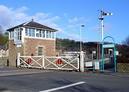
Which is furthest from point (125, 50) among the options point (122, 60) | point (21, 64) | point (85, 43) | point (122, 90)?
point (85, 43)

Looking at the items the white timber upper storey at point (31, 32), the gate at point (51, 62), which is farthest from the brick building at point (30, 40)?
the gate at point (51, 62)

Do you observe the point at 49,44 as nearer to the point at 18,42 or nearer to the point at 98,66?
the point at 18,42

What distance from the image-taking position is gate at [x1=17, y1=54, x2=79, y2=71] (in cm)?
2926

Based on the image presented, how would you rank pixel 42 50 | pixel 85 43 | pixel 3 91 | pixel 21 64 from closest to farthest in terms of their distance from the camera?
pixel 3 91, pixel 21 64, pixel 42 50, pixel 85 43

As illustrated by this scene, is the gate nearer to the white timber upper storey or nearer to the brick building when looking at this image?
the brick building

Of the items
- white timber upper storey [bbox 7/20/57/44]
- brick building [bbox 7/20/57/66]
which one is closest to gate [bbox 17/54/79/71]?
brick building [bbox 7/20/57/66]

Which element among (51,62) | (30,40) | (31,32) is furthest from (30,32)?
(51,62)

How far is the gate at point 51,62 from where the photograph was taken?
1152 inches

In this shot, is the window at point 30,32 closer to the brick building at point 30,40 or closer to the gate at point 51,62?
the brick building at point 30,40

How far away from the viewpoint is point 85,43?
111062mm

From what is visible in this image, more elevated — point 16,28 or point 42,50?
point 16,28

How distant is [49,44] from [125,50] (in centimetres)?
1444

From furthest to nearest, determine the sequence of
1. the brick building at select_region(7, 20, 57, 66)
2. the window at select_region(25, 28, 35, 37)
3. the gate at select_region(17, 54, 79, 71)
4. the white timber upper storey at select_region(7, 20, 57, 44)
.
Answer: the window at select_region(25, 28, 35, 37), the white timber upper storey at select_region(7, 20, 57, 44), the brick building at select_region(7, 20, 57, 66), the gate at select_region(17, 54, 79, 71)

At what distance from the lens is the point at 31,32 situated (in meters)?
45.0
